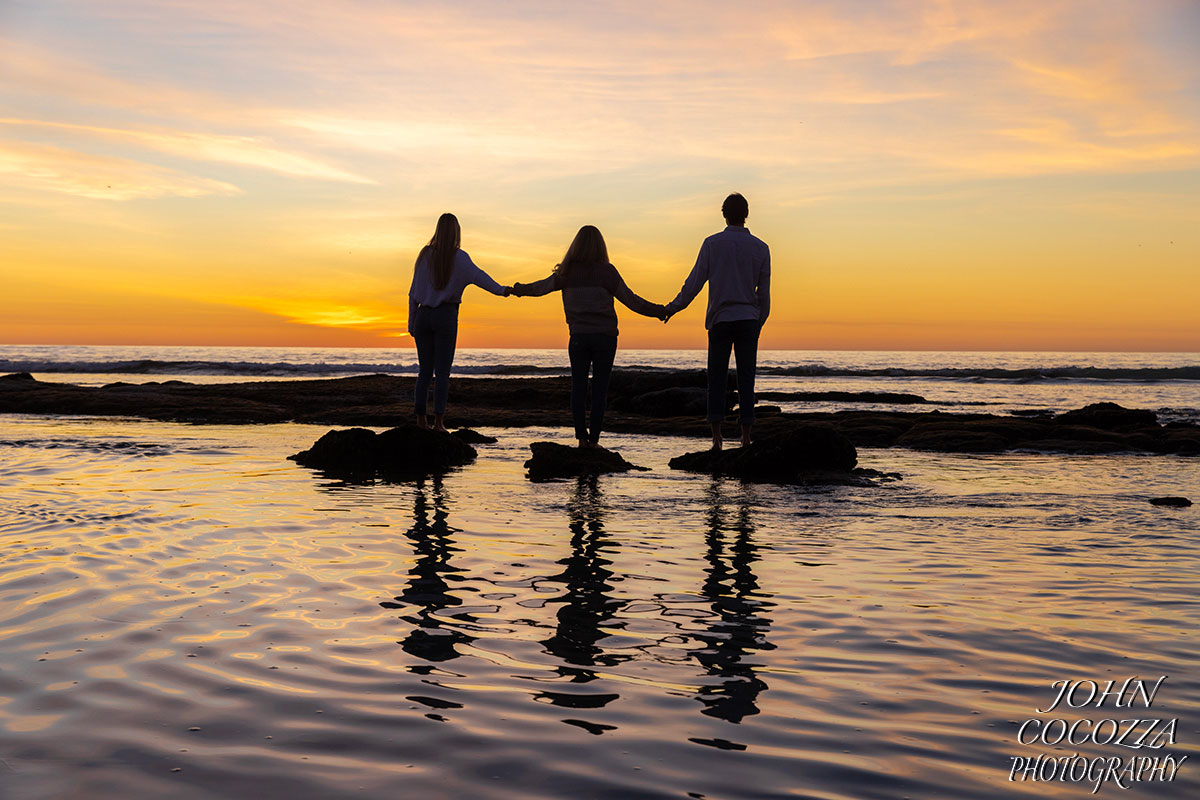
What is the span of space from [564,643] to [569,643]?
0.02 meters

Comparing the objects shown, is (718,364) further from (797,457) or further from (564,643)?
(564,643)

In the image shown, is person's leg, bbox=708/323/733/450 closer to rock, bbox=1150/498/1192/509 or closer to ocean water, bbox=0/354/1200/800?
ocean water, bbox=0/354/1200/800

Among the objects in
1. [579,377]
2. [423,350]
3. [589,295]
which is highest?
[589,295]

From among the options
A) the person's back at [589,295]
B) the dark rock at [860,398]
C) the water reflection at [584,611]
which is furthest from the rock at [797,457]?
the dark rock at [860,398]

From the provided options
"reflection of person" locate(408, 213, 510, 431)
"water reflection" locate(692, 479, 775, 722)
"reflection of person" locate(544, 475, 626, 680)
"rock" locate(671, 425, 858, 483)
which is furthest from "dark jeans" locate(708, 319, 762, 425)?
"reflection of person" locate(544, 475, 626, 680)

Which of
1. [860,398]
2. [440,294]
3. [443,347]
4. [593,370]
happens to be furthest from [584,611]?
[860,398]

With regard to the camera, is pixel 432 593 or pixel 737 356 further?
pixel 737 356

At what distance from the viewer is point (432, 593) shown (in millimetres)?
4348

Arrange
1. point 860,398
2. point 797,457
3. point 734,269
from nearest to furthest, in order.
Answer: point 797,457, point 734,269, point 860,398

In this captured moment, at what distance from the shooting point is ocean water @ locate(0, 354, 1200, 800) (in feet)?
8.02

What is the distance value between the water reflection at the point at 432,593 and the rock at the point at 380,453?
2785 millimetres

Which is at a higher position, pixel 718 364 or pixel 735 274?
pixel 735 274

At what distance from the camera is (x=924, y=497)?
8.05 m

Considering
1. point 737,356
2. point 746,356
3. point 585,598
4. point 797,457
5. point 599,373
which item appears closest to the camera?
point 585,598
